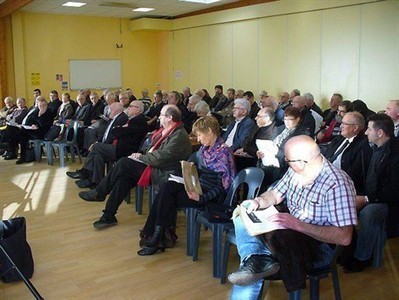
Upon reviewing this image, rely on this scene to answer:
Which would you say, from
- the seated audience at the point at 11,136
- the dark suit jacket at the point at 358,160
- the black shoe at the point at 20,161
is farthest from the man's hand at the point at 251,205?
the seated audience at the point at 11,136

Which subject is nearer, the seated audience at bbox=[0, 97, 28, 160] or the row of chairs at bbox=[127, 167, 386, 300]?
the row of chairs at bbox=[127, 167, 386, 300]

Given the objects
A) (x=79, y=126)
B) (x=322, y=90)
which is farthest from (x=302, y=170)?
(x=322, y=90)

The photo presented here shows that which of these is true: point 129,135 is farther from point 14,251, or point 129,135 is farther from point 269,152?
point 14,251

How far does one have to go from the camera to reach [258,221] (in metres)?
2.33

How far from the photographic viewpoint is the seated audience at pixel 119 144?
5312 millimetres

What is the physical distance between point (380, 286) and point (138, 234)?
213 centimetres

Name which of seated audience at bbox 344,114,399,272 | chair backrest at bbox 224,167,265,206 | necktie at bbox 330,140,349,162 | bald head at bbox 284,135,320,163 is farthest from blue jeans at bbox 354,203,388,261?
bald head at bbox 284,135,320,163

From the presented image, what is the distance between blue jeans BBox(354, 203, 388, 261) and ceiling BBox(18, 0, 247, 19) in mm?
8306

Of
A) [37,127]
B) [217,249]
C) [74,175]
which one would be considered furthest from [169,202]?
[37,127]

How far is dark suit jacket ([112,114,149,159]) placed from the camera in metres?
5.29

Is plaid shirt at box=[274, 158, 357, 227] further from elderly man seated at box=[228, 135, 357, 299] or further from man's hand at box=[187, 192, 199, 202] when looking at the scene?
man's hand at box=[187, 192, 199, 202]

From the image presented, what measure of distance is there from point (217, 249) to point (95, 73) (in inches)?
412

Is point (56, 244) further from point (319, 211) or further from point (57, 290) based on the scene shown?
point (319, 211)

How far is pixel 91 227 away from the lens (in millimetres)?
4277
